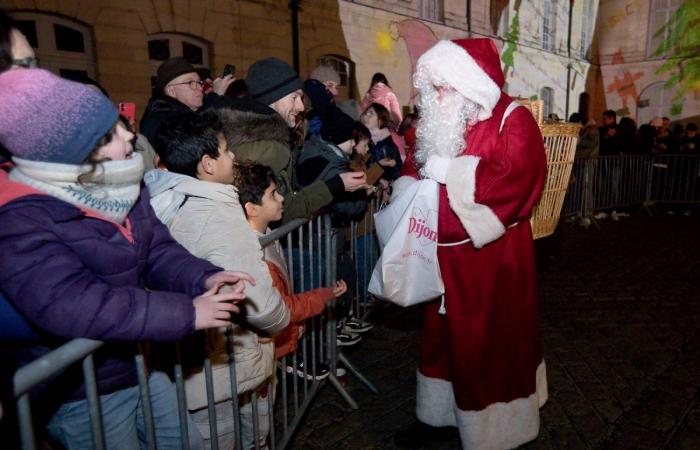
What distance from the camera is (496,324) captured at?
2.71m

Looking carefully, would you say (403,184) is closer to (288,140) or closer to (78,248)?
(288,140)

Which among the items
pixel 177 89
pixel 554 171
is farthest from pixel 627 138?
pixel 177 89

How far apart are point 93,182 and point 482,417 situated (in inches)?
87.9

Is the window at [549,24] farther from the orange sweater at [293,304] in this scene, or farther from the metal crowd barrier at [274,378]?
the orange sweater at [293,304]

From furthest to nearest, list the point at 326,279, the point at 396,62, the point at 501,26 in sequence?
the point at 501,26
the point at 396,62
the point at 326,279

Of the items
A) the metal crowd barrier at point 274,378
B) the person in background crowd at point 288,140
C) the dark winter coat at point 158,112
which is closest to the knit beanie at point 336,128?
the person in background crowd at point 288,140

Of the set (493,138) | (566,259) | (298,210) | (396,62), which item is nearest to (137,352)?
(298,210)

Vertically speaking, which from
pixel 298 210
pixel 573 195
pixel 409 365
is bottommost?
pixel 409 365

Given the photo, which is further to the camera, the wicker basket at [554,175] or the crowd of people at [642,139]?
the crowd of people at [642,139]

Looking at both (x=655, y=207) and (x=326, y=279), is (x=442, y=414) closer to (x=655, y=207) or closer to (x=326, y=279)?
(x=326, y=279)

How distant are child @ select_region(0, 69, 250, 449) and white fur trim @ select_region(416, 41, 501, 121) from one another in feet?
5.35

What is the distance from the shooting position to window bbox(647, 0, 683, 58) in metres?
22.1

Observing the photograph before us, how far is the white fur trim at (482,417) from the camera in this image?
2.73 m

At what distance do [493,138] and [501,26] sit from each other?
1687cm
